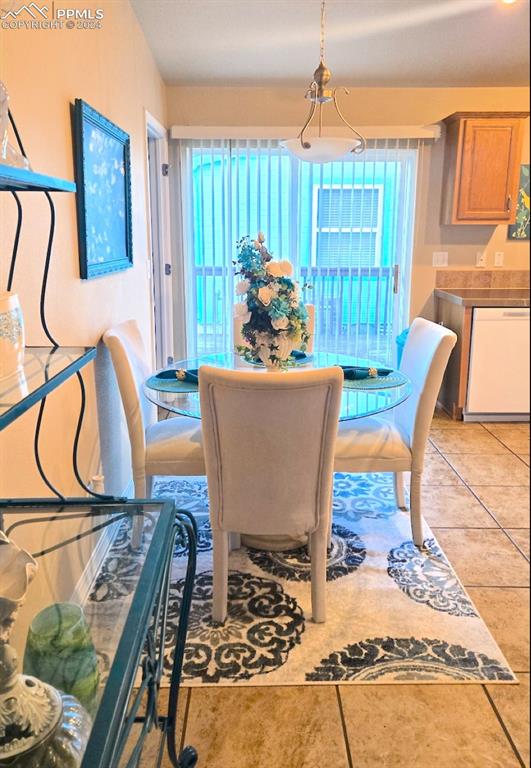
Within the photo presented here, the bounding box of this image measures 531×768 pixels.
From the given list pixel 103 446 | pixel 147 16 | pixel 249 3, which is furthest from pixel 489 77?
pixel 103 446

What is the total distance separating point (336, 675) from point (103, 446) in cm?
132

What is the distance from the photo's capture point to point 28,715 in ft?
2.59

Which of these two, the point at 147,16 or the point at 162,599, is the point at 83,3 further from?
the point at 162,599

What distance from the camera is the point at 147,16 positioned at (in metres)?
3.02

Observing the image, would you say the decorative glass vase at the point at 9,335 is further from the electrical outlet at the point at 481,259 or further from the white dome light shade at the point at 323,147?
the electrical outlet at the point at 481,259

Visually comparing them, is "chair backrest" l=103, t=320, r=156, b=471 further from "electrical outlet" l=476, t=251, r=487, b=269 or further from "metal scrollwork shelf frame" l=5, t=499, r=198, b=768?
"electrical outlet" l=476, t=251, r=487, b=269

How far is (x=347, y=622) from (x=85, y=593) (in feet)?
4.02

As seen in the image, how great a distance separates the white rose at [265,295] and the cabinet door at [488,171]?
2655mm

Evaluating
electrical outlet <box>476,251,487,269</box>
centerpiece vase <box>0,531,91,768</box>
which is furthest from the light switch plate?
centerpiece vase <box>0,531,91,768</box>

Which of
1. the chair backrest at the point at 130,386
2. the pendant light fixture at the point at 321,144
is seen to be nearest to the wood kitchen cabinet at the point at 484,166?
the pendant light fixture at the point at 321,144

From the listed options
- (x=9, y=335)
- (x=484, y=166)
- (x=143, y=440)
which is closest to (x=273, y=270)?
(x=143, y=440)

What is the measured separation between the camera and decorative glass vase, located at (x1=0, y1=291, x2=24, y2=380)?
919 millimetres

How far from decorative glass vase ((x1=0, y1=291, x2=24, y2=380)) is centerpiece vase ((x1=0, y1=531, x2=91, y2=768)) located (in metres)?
0.31

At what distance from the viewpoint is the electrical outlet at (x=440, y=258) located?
4609 mm
